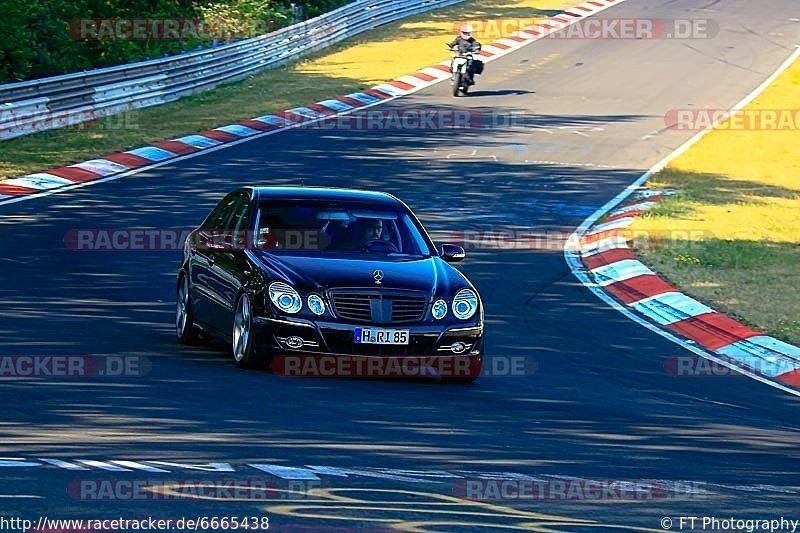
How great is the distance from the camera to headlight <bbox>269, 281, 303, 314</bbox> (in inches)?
444

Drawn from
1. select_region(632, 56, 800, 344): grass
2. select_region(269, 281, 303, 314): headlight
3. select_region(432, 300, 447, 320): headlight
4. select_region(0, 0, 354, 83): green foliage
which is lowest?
select_region(632, 56, 800, 344): grass

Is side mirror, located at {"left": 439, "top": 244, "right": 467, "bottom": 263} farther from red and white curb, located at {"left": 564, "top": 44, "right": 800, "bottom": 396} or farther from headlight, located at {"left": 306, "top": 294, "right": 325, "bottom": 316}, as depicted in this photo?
red and white curb, located at {"left": 564, "top": 44, "right": 800, "bottom": 396}

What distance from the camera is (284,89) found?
34031 mm

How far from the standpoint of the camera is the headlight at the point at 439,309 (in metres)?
11.4

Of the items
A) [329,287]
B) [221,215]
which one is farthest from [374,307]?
[221,215]

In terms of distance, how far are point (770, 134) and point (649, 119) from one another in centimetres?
251

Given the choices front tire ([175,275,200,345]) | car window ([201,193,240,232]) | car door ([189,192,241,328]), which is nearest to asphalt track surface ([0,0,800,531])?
front tire ([175,275,200,345])

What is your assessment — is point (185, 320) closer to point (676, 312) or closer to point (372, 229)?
point (372, 229)

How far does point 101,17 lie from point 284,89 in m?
7.63

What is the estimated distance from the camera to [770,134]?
31.4m

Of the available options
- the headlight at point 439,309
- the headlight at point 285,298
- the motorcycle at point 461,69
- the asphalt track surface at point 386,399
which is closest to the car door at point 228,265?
the asphalt track surface at point 386,399

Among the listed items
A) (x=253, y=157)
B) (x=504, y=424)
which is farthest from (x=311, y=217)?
(x=253, y=157)

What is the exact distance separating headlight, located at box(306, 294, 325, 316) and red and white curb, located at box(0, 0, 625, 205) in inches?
403

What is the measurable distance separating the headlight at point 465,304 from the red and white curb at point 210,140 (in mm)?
10466
